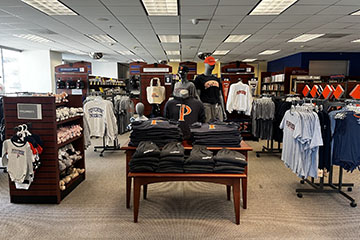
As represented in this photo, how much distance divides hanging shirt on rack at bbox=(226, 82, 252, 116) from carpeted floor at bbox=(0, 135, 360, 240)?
2.64 meters

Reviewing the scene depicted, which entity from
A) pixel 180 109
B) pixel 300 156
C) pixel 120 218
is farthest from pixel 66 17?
pixel 300 156

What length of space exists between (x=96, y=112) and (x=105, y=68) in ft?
49.9

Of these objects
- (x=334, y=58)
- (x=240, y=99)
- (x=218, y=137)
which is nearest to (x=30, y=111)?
(x=218, y=137)

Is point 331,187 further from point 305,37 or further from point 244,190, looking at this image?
point 305,37

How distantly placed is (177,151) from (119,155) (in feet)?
11.6

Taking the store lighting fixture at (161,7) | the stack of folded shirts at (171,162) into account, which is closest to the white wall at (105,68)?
the store lighting fixture at (161,7)

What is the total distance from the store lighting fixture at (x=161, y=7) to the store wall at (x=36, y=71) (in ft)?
29.0

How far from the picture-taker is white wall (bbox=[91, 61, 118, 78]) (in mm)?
19250

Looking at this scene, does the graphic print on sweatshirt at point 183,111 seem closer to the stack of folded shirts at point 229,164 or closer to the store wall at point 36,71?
the stack of folded shirts at point 229,164

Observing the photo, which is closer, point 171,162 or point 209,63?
point 171,162

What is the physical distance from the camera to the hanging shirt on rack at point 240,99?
21.3 ft

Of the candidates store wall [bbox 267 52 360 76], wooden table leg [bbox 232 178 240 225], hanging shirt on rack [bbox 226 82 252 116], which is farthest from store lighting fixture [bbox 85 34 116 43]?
store wall [bbox 267 52 360 76]

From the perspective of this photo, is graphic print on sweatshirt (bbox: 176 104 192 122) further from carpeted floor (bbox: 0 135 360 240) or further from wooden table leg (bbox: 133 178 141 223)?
carpeted floor (bbox: 0 135 360 240)

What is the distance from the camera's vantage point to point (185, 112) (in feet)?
11.0
